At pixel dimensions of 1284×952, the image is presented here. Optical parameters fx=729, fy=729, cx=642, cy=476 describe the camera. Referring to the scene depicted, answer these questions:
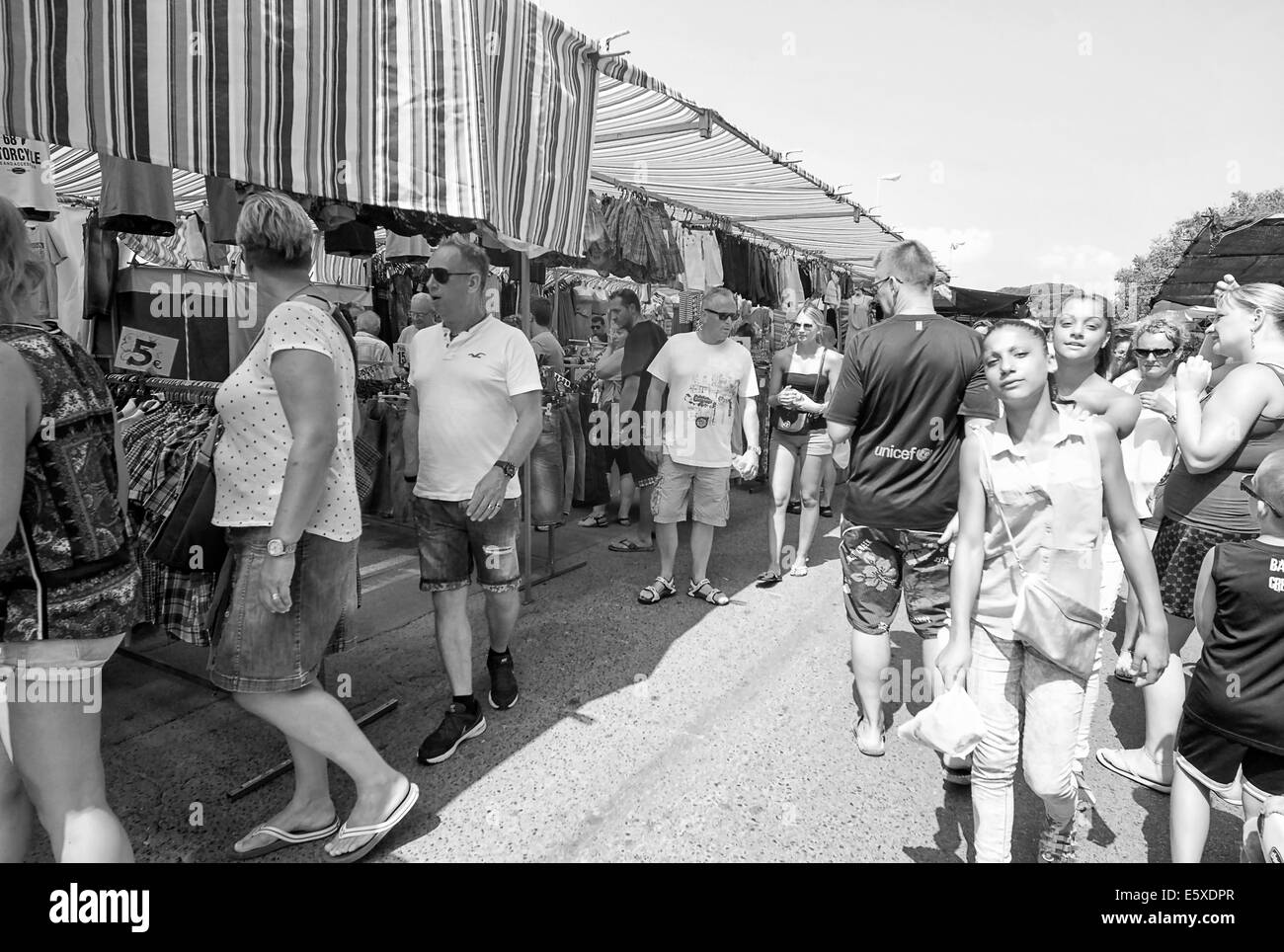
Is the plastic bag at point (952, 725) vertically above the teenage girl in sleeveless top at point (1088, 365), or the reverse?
the teenage girl in sleeveless top at point (1088, 365)

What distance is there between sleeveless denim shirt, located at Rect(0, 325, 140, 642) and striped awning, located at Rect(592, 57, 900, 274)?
9.51 ft

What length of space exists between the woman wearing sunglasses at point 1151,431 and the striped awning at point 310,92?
3.01 m

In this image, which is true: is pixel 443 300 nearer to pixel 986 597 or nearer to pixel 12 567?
pixel 12 567

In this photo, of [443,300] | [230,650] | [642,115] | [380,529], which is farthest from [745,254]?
[230,650]

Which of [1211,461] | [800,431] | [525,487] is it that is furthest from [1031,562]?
[800,431]

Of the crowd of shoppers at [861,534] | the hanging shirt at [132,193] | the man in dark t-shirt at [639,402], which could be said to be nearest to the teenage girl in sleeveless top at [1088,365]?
the crowd of shoppers at [861,534]

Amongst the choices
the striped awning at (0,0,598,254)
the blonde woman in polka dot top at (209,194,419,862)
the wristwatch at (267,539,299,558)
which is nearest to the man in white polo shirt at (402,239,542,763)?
the striped awning at (0,0,598,254)

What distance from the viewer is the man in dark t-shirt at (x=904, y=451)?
287cm

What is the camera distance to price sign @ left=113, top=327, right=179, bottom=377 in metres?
3.97

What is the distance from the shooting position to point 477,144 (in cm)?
272

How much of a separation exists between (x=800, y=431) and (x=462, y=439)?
300cm

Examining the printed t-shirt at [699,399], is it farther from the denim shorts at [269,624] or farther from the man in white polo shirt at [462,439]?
the denim shorts at [269,624]
